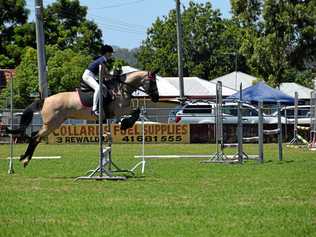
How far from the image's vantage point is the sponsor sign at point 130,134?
39.2 meters

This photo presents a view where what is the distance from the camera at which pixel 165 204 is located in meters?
11.8

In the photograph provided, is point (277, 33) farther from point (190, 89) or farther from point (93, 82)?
point (93, 82)

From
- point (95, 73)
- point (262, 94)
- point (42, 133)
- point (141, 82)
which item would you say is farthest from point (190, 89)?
point (95, 73)

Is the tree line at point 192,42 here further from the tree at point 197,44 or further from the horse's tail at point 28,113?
the horse's tail at point 28,113

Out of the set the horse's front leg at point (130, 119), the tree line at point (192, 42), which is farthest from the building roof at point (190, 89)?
the horse's front leg at point (130, 119)

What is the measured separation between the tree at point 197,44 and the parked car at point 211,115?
60.9 meters

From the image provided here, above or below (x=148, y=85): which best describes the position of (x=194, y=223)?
below

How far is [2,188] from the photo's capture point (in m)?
14.6

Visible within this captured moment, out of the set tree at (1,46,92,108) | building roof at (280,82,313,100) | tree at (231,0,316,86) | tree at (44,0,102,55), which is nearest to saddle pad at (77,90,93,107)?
tree at (1,46,92,108)

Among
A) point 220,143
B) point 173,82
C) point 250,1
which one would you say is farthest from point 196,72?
point 220,143

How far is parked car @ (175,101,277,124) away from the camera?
3975 cm

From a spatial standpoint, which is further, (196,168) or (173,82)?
(173,82)

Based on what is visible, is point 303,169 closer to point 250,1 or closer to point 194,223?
point 194,223

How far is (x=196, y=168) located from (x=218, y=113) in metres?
3.93
